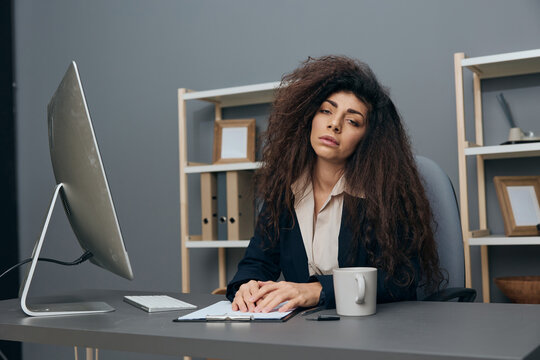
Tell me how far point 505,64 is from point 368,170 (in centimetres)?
103

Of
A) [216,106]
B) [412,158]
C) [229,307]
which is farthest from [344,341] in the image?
[216,106]

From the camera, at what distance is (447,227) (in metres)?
1.57

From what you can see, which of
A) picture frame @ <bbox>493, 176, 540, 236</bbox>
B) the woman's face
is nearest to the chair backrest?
the woman's face

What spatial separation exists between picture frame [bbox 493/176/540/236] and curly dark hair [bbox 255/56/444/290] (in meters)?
0.78

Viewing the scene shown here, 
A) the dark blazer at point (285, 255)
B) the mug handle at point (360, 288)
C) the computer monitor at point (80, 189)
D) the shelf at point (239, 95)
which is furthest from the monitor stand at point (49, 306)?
the shelf at point (239, 95)

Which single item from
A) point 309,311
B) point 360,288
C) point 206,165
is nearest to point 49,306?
point 309,311

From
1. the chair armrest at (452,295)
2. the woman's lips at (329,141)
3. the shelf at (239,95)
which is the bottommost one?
the chair armrest at (452,295)

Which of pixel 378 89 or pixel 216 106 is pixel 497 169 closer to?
pixel 378 89

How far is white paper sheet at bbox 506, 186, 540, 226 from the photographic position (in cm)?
218

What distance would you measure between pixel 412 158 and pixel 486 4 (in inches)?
46.4

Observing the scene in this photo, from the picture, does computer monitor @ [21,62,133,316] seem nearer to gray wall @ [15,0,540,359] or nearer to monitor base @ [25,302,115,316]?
monitor base @ [25,302,115,316]

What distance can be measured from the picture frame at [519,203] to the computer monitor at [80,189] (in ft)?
5.04

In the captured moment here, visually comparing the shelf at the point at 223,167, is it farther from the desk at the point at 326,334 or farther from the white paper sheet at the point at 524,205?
the desk at the point at 326,334

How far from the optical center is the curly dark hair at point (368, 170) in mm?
1367
